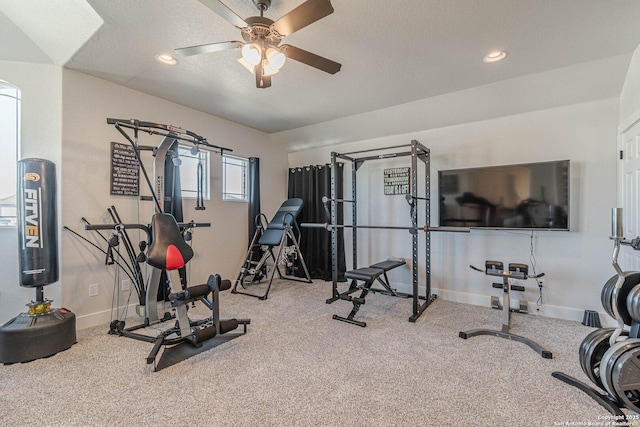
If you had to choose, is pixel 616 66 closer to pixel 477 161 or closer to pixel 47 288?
pixel 477 161

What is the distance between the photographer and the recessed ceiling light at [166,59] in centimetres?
259

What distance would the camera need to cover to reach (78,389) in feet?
6.27

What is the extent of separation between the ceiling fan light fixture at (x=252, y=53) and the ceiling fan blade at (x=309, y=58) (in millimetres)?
180

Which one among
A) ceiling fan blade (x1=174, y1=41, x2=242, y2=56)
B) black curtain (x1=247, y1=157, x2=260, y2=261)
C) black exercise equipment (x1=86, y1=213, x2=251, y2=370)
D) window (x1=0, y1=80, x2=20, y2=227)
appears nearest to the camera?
ceiling fan blade (x1=174, y1=41, x2=242, y2=56)

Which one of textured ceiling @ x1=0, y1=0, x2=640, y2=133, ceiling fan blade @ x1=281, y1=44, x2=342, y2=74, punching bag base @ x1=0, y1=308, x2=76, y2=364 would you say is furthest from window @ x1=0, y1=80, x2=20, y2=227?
ceiling fan blade @ x1=281, y1=44, x2=342, y2=74

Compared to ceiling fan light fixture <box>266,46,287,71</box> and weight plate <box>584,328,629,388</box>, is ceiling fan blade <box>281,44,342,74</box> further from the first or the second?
weight plate <box>584,328,629,388</box>

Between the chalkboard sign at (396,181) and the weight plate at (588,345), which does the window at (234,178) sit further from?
the weight plate at (588,345)

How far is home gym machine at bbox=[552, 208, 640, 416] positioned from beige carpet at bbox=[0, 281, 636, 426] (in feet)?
0.44

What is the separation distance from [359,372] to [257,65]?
7.58 ft

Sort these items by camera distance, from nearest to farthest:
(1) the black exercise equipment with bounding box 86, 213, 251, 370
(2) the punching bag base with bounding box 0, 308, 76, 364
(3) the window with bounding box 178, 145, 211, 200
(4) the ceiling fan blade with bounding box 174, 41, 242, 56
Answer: (4) the ceiling fan blade with bounding box 174, 41, 242, 56
(2) the punching bag base with bounding box 0, 308, 76, 364
(1) the black exercise equipment with bounding box 86, 213, 251, 370
(3) the window with bounding box 178, 145, 211, 200

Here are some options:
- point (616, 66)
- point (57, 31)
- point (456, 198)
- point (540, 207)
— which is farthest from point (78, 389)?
point (616, 66)

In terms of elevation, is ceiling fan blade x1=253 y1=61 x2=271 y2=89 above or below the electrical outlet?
above

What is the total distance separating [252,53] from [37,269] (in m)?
2.50

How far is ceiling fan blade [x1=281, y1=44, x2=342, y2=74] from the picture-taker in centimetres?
194
